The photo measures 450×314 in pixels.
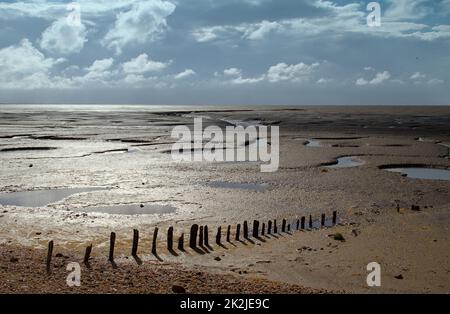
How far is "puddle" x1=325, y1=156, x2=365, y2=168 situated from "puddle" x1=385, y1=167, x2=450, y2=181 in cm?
271

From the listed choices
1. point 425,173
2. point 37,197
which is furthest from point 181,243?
point 425,173

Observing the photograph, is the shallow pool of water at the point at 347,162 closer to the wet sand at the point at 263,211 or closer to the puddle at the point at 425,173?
the wet sand at the point at 263,211

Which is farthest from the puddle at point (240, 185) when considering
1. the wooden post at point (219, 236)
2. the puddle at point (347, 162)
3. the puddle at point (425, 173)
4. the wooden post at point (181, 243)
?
the puddle at point (425, 173)

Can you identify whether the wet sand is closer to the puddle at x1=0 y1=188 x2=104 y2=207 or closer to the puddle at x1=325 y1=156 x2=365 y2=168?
the puddle at x1=325 y1=156 x2=365 y2=168

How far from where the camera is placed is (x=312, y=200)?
22.4 metres

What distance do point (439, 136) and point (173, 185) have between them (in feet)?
145

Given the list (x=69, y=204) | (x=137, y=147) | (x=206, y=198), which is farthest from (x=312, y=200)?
(x=137, y=147)

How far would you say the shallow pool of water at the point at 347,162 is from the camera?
3294 centimetres

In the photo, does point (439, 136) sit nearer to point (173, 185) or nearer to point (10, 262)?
point (173, 185)

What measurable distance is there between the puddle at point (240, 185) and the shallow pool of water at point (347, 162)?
29.2 feet

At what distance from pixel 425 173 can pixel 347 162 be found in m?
5.95

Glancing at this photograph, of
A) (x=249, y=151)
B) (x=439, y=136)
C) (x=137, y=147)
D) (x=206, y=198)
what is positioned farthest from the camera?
(x=439, y=136)

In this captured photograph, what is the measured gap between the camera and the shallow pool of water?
3294 cm

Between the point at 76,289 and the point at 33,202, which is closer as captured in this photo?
the point at 76,289
